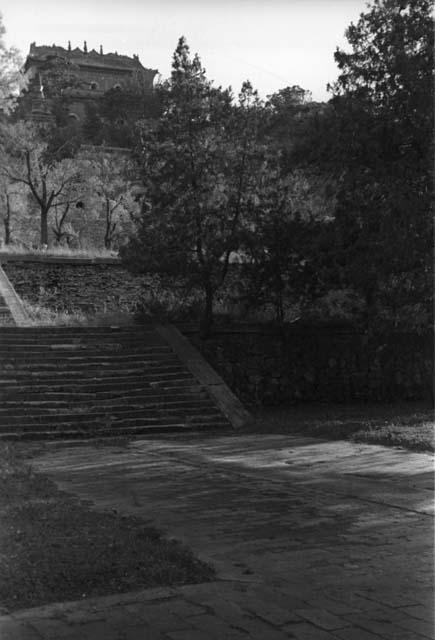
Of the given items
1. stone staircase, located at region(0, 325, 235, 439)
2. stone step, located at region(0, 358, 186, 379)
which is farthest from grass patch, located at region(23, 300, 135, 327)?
stone step, located at region(0, 358, 186, 379)

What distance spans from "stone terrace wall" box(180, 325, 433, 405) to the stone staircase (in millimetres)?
1583

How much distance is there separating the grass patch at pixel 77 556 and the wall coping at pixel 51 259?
63.2ft

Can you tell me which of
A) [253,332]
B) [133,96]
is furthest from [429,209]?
[133,96]

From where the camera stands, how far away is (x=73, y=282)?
2483 centimetres

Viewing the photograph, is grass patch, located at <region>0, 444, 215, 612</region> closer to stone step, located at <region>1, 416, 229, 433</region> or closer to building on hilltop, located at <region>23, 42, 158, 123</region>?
stone step, located at <region>1, 416, 229, 433</region>

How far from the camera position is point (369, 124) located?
15.1 metres

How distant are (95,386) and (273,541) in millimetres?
9901

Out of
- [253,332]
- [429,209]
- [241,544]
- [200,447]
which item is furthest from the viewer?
[253,332]

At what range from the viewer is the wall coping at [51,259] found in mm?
24469

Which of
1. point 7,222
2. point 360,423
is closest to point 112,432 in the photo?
point 360,423

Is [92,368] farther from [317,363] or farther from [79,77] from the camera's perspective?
[79,77]

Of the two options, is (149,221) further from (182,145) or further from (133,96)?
(133,96)

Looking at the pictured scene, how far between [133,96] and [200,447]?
A: 52.5 meters

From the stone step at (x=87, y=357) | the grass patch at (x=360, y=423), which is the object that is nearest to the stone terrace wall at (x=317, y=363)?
the grass patch at (x=360, y=423)
